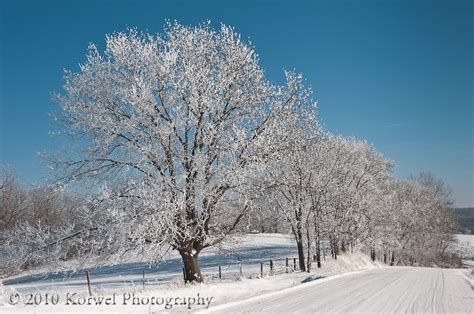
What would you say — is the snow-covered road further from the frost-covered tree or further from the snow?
the snow

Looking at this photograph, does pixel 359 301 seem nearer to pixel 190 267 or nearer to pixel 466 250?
pixel 190 267

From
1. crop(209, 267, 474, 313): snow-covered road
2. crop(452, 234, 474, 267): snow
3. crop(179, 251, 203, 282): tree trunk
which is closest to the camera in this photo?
crop(209, 267, 474, 313): snow-covered road

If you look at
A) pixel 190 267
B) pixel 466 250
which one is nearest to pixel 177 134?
pixel 190 267

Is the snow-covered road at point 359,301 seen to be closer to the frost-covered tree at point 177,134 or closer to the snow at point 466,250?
the frost-covered tree at point 177,134

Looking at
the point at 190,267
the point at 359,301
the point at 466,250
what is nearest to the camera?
the point at 359,301

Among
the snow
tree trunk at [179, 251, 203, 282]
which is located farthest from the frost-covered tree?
the snow

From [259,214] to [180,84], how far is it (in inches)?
271

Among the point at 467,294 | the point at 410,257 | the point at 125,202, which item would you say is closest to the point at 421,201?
the point at 410,257

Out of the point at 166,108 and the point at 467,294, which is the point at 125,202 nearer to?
the point at 166,108

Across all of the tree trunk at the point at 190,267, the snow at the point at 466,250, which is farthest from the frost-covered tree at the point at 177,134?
the snow at the point at 466,250

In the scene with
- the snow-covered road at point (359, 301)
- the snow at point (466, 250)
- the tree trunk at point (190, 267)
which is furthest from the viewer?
the snow at point (466, 250)

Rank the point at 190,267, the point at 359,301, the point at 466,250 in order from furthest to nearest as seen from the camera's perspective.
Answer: the point at 466,250, the point at 190,267, the point at 359,301

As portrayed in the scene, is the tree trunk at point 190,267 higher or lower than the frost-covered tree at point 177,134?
lower

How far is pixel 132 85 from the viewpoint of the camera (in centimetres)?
1611
